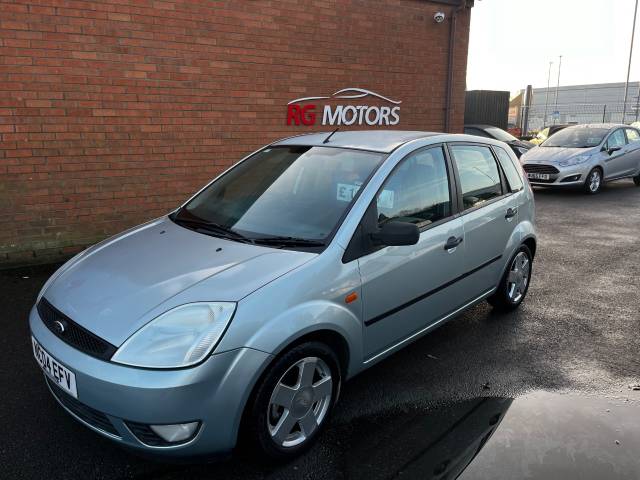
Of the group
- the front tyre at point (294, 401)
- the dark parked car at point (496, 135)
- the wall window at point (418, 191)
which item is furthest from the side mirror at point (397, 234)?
the dark parked car at point (496, 135)

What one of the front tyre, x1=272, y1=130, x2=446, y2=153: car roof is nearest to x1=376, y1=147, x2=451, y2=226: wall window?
x1=272, y1=130, x2=446, y2=153: car roof

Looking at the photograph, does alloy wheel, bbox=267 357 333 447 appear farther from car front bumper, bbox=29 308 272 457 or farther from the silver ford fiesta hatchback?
car front bumper, bbox=29 308 272 457

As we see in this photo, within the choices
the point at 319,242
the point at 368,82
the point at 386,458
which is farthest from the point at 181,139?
the point at 386,458

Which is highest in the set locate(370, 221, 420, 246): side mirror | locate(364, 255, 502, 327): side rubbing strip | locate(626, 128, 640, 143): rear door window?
locate(626, 128, 640, 143): rear door window

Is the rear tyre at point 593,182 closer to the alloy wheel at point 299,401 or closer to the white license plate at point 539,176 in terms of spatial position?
the white license plate at point 539,176

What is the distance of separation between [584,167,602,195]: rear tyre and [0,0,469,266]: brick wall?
671 centimetres

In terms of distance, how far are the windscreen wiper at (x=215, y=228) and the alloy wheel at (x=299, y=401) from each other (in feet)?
2.63

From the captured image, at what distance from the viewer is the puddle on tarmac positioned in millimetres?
2600

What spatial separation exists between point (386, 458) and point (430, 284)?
1153 millimetres

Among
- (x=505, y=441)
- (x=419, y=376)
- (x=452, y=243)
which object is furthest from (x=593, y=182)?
(x=505, y=441)

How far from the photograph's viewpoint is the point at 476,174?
4.02 metres

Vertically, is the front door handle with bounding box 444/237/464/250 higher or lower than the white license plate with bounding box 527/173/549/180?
higher

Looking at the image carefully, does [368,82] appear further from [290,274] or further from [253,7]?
[290,274]

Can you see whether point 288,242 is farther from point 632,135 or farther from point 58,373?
point 632,135
